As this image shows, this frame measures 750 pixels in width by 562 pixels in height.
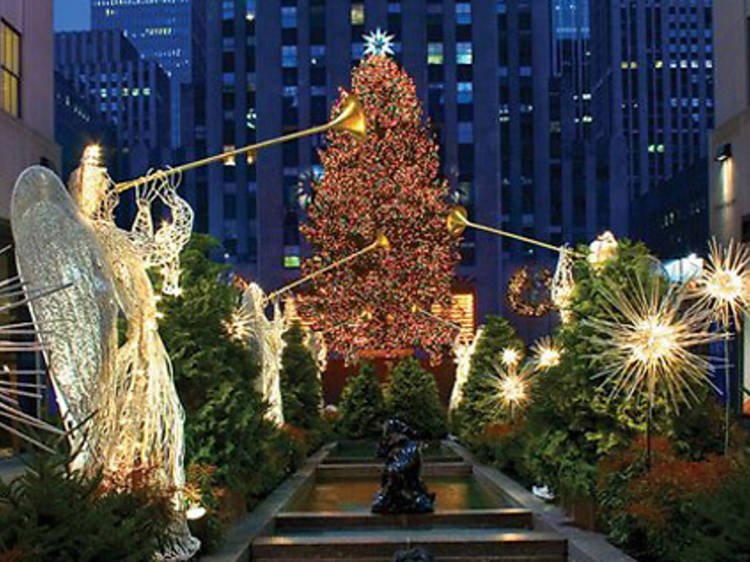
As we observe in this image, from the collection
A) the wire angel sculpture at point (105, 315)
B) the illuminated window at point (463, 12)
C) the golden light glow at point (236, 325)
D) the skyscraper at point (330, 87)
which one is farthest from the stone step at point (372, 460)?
the illuminated window at point (463, 12)

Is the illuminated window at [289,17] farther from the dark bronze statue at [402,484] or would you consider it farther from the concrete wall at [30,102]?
the dark bronze statue at [402,484]

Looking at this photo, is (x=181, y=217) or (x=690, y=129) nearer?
(x=181, y=217)

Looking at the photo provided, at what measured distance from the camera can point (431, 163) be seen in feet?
128

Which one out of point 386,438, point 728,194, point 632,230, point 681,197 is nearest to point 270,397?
point 386,438

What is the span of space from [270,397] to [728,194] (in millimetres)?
14818

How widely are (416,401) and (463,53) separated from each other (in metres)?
37.9

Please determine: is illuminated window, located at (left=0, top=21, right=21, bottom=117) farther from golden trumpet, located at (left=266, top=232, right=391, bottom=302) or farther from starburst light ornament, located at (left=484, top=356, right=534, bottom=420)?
starburst light ornament, located at (left=484, top=356, right=534, bottom=420)

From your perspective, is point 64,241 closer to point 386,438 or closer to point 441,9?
point 386,438

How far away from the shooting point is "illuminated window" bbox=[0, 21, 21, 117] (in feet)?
86.6

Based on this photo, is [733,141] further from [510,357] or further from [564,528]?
[564,528]

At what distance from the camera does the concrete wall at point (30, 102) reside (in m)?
25.9

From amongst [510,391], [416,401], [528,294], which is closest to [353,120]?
[510,391]

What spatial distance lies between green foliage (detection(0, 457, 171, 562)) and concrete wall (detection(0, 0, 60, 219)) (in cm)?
1904

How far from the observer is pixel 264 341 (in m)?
19.5
